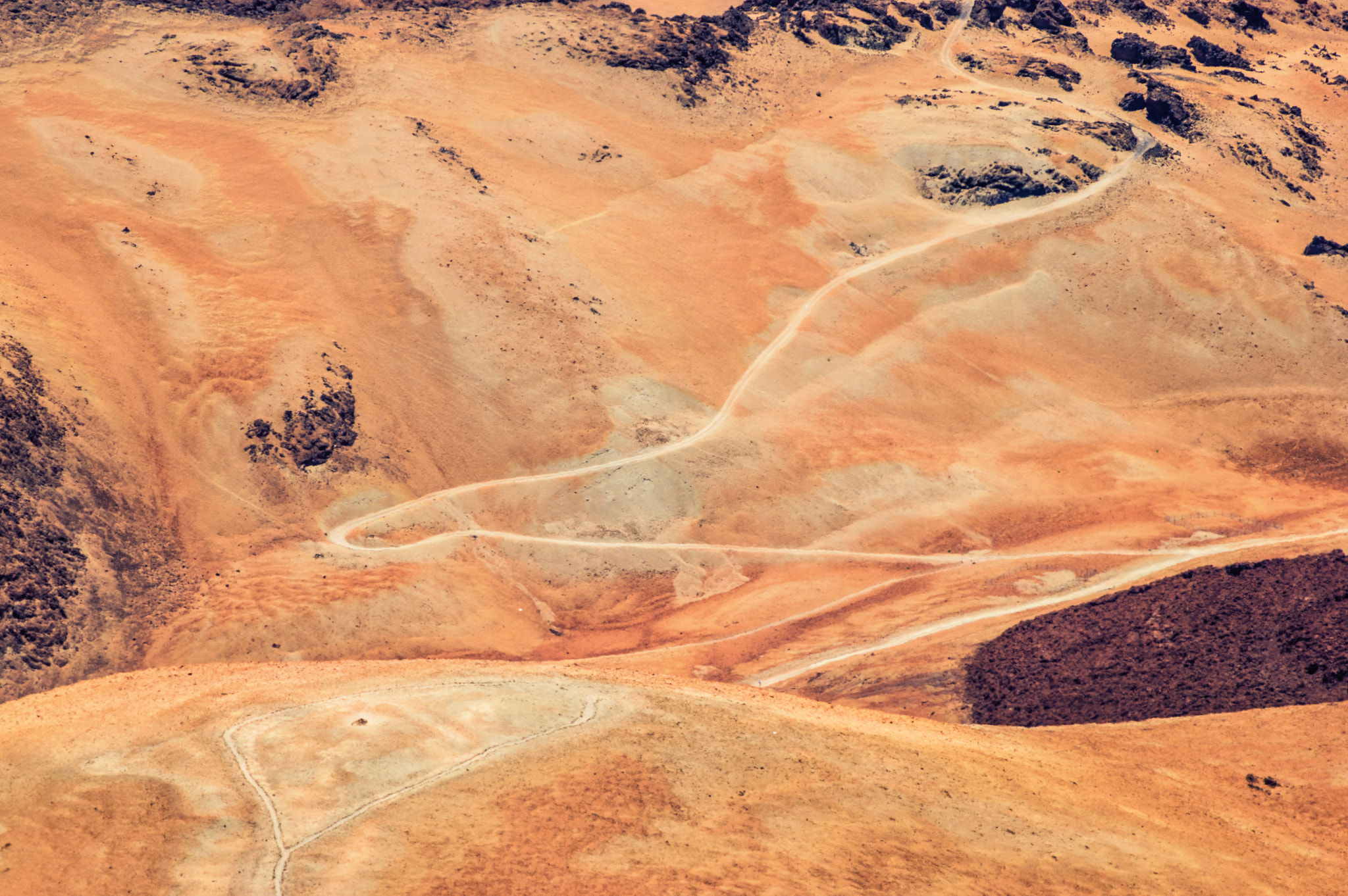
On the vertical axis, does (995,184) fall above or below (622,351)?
above

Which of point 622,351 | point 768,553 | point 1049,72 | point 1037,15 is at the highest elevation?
point 1037,15

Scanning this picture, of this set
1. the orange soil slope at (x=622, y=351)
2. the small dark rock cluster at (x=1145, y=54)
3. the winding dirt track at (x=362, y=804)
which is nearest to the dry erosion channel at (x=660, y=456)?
the winding dirt track at (x=362, y=804)

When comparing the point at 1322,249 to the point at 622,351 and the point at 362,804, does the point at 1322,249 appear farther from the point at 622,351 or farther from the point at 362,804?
the point at 362,804

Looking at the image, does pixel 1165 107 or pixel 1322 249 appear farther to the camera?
pixel 1165 107

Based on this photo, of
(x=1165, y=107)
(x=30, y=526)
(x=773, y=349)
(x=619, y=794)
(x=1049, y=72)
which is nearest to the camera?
(x=619, y=794)

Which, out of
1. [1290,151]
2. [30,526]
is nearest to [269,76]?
[30,526]

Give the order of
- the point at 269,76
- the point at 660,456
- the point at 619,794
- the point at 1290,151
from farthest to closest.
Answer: the point at 1290,151
the point at 269,76
the point at 660,456
the point at 619,794

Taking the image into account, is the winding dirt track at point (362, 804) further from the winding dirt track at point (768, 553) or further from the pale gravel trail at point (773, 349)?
the pale gravel trail at point (773, 349)

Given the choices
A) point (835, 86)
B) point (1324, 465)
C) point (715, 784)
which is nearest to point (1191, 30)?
point (835, 86)
